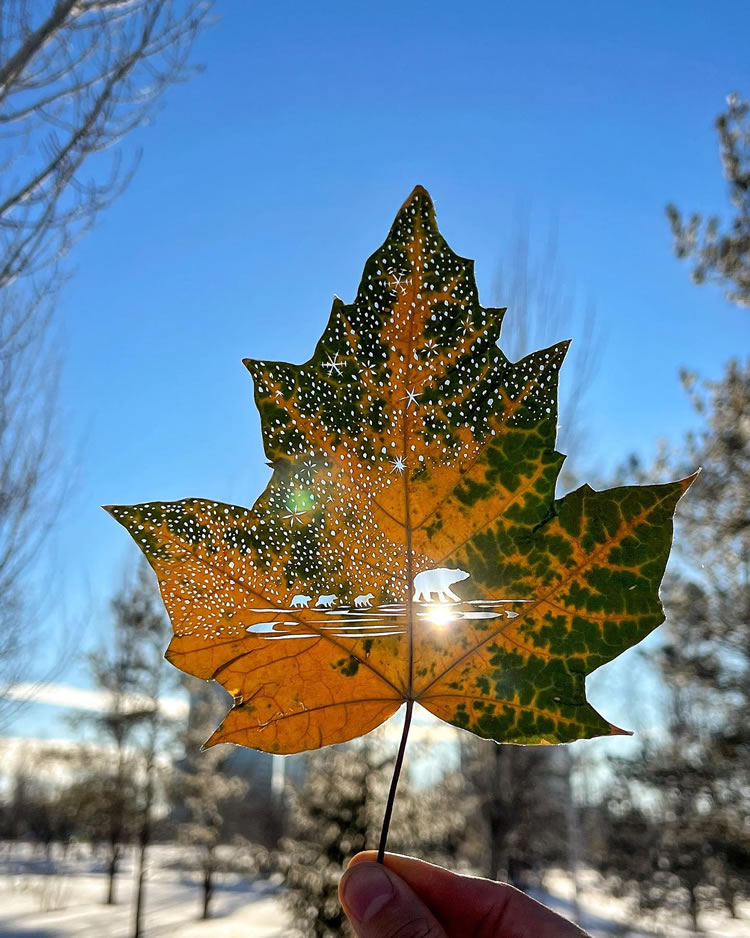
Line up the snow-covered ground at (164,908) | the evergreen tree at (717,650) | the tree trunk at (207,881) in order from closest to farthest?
the evergreen tree at (717,650) → the snow-covered ground at (164,908) → the tree trunk at (207,881)

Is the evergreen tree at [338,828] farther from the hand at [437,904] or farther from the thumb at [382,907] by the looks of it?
the thumb at [382,907]

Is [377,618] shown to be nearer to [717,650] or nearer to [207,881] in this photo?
[717,650]

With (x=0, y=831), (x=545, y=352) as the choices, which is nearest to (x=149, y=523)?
(x=545, y=352)

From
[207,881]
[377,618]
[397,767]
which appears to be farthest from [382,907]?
[207,881]

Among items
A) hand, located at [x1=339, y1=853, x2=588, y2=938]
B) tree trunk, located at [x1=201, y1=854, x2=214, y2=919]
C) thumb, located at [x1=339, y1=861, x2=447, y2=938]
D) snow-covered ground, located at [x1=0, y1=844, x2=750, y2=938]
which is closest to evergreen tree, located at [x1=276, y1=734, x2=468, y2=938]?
snow-covered ground, located at [x1=0, y1=844, x2=750, y2=938]

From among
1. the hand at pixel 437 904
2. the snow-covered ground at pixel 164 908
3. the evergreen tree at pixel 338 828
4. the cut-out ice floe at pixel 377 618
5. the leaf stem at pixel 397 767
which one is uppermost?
the cut-out ice floe at pixel 377 618

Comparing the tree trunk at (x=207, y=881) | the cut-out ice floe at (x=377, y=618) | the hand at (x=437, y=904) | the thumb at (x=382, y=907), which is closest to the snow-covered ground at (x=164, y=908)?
the tree trunk at (x=207, y=881)

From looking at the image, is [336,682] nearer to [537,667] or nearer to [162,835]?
[537,667]
